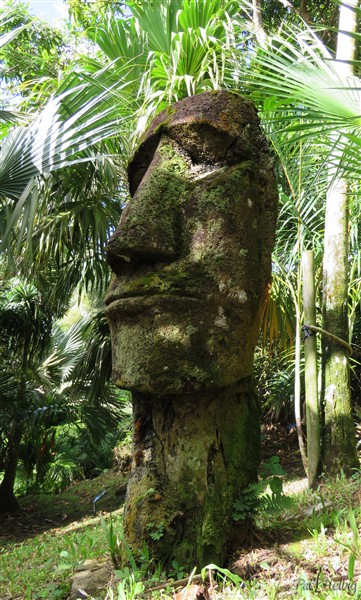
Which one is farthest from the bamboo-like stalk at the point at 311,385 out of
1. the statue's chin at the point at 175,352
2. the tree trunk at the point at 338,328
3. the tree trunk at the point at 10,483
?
the tree trunk at the point at 10,483

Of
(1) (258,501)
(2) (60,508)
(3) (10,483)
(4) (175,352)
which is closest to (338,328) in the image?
(1) (258,501)

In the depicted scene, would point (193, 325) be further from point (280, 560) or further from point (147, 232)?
point (280, 560)

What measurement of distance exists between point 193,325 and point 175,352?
150 mm

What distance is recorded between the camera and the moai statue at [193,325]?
2498mm

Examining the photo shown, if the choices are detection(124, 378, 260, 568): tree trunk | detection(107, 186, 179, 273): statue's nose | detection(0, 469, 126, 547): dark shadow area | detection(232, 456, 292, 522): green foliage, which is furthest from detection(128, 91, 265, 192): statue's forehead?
detection(0, 469, 126, 547): dark shadow area

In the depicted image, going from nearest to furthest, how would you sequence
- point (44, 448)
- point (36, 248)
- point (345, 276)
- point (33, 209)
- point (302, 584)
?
point (302, 584) → point (33, 209) → point (345, 276) → point (36, 248) → point (44, 448)

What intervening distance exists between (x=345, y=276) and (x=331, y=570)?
3018mm

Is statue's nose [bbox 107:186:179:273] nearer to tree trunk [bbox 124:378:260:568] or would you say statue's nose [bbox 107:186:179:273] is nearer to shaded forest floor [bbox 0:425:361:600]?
tree trunk [bbox 124:378:260:568]

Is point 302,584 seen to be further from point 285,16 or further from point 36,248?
point 285,16

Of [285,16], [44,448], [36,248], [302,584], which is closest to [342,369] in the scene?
[302,584]

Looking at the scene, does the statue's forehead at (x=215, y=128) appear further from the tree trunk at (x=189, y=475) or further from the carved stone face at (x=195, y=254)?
the tree trunk at (x=189, y=475)

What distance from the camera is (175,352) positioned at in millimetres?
2512

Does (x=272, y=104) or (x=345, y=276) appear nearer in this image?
(x=272, y=104)

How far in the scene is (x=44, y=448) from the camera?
980 centimetres
